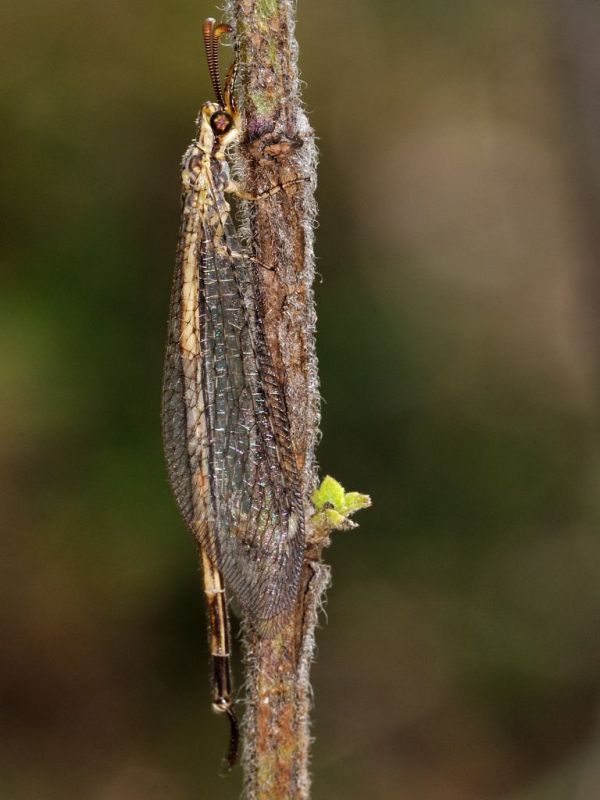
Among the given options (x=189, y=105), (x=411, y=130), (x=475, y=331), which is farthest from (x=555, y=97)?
(x=189, y=105)

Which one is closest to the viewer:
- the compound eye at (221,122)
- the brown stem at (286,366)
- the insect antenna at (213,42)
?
the brown stem at (286,366)

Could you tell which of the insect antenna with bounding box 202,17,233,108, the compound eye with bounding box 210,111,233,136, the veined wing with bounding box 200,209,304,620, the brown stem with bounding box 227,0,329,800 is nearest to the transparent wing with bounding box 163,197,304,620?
the veined wing with bounding box 200,209,304,620

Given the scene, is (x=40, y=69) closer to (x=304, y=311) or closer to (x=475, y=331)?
(x=475, y=331)

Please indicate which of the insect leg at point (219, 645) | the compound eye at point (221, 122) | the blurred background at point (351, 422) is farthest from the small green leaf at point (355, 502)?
the blurred background at point (351, 422)

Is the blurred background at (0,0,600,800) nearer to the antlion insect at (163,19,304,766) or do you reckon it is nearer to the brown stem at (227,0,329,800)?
the antlion insect at (163,19,304,766)

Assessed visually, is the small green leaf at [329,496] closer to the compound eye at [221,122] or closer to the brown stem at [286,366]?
the brown stem at [286,366]

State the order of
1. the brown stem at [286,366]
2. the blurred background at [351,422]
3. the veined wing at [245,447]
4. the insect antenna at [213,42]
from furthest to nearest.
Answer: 1. the blurred background at [351,422]
2. the insect antenna at [213,42]
3. the veined wing at [245,447]
4. the brown stem at [286,366]

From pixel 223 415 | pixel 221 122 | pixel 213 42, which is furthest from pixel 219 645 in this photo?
pixel 213 42
